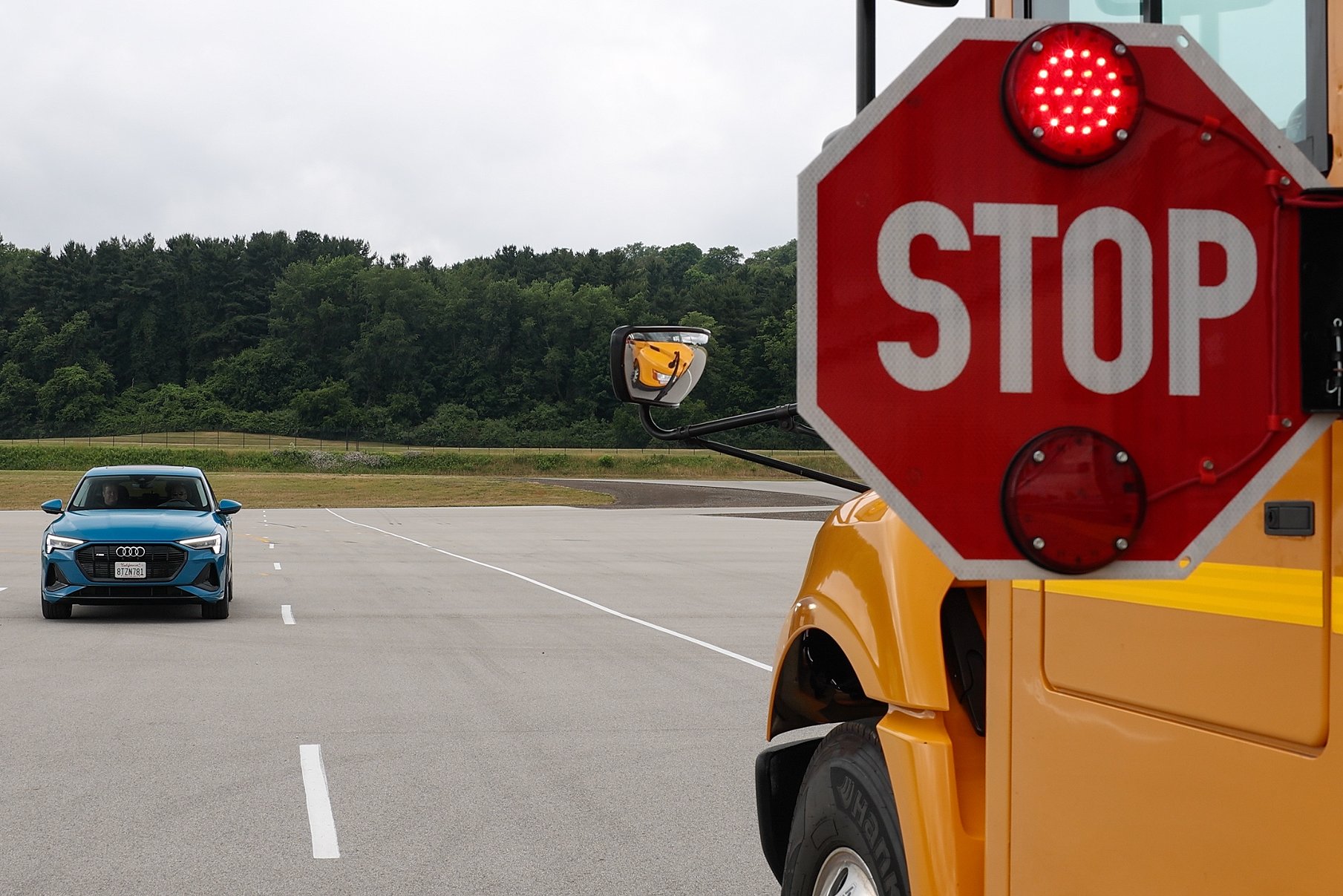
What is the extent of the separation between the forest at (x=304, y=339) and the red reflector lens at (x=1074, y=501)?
408 ft

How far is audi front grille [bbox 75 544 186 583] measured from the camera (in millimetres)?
14273

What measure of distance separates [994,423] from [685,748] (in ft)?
20.8

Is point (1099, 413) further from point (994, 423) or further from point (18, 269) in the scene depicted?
point (18, 269)

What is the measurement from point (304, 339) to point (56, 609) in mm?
136907

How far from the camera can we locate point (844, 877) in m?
3.29

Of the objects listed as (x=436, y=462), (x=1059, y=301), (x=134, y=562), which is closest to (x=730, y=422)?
(x=1059, y=301)

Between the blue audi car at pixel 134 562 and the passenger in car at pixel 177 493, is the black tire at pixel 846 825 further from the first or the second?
the passenger in car at pixel 177 493

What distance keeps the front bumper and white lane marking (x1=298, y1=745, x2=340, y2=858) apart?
721cm

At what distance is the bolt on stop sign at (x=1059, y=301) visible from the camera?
1.75 m

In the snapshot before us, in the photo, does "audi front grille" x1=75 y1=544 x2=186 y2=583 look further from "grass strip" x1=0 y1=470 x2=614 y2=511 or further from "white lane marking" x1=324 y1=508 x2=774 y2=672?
"grass strip" x1=0 y1=470 x2=614 y2=511

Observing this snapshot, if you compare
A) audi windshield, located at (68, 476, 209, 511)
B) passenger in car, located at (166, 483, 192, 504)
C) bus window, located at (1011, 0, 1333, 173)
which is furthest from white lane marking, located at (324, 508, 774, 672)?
bus window, located at (1011, 0, 1333, 173)

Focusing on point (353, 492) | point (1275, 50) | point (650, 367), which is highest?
point (1275, 50)

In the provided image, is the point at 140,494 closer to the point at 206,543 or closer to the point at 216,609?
the point at 206,543

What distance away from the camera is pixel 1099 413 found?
5.86 ft
